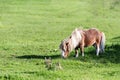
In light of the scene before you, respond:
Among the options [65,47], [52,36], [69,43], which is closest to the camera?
[65,47]

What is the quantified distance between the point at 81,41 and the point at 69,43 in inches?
47.4

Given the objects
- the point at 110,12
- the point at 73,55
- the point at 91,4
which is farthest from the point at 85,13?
the point at 73,55

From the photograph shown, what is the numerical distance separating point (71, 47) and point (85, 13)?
107 feet

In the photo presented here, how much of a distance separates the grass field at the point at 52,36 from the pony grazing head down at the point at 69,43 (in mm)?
371

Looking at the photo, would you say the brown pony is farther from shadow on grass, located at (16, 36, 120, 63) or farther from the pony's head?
shadow on grass, located at (16, 36, 120, 63)

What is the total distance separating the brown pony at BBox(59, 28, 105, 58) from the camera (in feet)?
60.7

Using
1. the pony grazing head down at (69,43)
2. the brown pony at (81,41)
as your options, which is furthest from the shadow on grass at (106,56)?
the pony grazing head down at (69,43)

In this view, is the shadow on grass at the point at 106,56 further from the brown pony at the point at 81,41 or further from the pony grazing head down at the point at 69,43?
the pony grazing head down at the point at 69,43

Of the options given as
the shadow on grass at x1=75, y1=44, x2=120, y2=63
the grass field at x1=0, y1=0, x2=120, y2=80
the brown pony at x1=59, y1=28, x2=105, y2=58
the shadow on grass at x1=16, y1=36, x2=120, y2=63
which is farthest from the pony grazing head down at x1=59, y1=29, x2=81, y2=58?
the shadow on grass at x1=75, y1=44, x2=120, y2=63

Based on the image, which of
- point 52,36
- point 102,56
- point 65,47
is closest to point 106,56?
point 102,56

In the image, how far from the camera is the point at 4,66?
17203 millimetres

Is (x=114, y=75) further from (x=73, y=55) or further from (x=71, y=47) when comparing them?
(x=73, y=55)

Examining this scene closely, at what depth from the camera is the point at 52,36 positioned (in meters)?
34.3

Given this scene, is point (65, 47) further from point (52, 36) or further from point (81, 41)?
point (52, 36)
